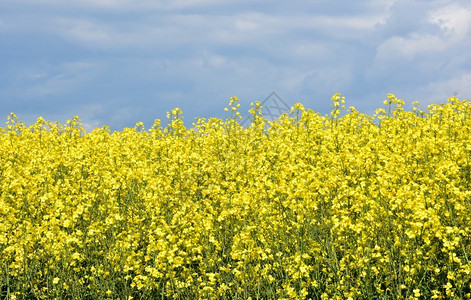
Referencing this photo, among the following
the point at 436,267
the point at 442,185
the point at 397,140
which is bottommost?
the point at 436,267

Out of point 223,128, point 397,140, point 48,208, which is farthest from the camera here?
point 223,128

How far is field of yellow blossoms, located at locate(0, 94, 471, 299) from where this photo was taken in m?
6.09

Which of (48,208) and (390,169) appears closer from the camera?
(390,169)

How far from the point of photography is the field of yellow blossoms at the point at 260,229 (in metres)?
6.09

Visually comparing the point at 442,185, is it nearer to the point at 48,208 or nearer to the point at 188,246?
the point at 188,246

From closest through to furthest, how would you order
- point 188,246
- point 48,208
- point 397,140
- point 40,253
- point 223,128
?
point 188,246, point 40,253, point 48,208, point 397,140, point 223,128

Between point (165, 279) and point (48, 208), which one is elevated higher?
point (48, 208)

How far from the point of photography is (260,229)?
6719mm

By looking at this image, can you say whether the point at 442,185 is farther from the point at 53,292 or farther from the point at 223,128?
the point at 223,128

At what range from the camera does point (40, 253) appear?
718 cm

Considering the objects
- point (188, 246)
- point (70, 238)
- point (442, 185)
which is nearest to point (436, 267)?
point (442, 185)

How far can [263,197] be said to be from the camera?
7.37 m

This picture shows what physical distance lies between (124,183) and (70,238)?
159cm

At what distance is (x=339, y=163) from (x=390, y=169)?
0.93 m
